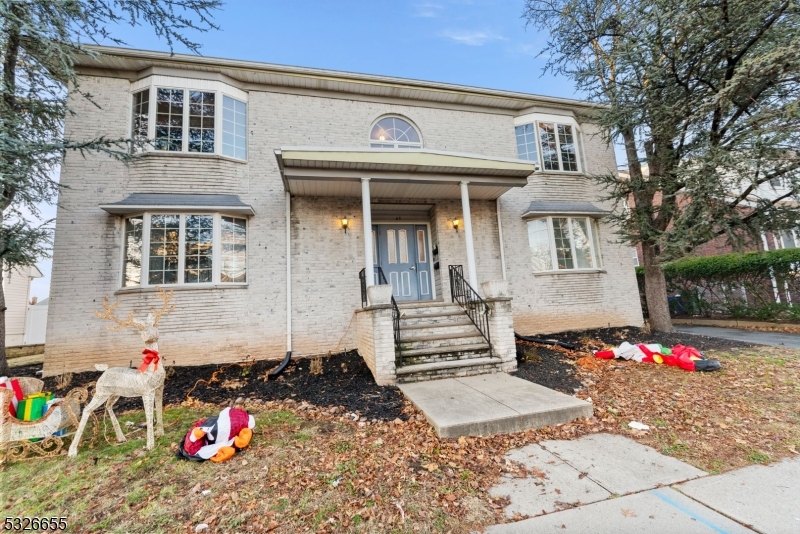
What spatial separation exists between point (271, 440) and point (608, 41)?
12.2 meters

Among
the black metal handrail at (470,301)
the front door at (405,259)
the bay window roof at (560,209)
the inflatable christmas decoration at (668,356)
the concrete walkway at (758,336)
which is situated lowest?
the concrete walkway at (758,336)

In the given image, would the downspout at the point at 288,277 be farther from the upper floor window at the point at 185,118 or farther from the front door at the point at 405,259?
the front door at the point at 405,259

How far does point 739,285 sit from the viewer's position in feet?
32.7

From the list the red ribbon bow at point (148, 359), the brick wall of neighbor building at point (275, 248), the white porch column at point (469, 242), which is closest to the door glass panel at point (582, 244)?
the brick wall of neighbor building at point (275, 248)

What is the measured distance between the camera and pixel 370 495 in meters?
2.47

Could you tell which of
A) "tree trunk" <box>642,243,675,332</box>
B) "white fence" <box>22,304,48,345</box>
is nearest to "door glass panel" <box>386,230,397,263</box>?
"tree trunk" <box>642,243,675,332</box>

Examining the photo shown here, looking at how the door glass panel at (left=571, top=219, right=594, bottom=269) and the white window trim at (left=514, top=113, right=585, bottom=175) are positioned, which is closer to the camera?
the door glass panel at (left=571, top=219, right=594, bottom=269)

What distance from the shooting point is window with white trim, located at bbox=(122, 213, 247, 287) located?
673 centimetres

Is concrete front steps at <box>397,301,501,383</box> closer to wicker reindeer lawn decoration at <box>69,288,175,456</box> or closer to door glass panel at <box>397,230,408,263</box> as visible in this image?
door glass panel at <box>397,230,408,263</box>

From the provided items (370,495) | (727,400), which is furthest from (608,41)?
(370,495)

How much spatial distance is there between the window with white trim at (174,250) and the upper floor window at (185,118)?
166 cm

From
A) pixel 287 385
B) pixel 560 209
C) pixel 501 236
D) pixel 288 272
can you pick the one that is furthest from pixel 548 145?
pixel 287 385

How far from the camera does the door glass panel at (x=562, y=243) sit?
8938mm

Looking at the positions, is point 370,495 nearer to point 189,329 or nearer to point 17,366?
point 189,329
